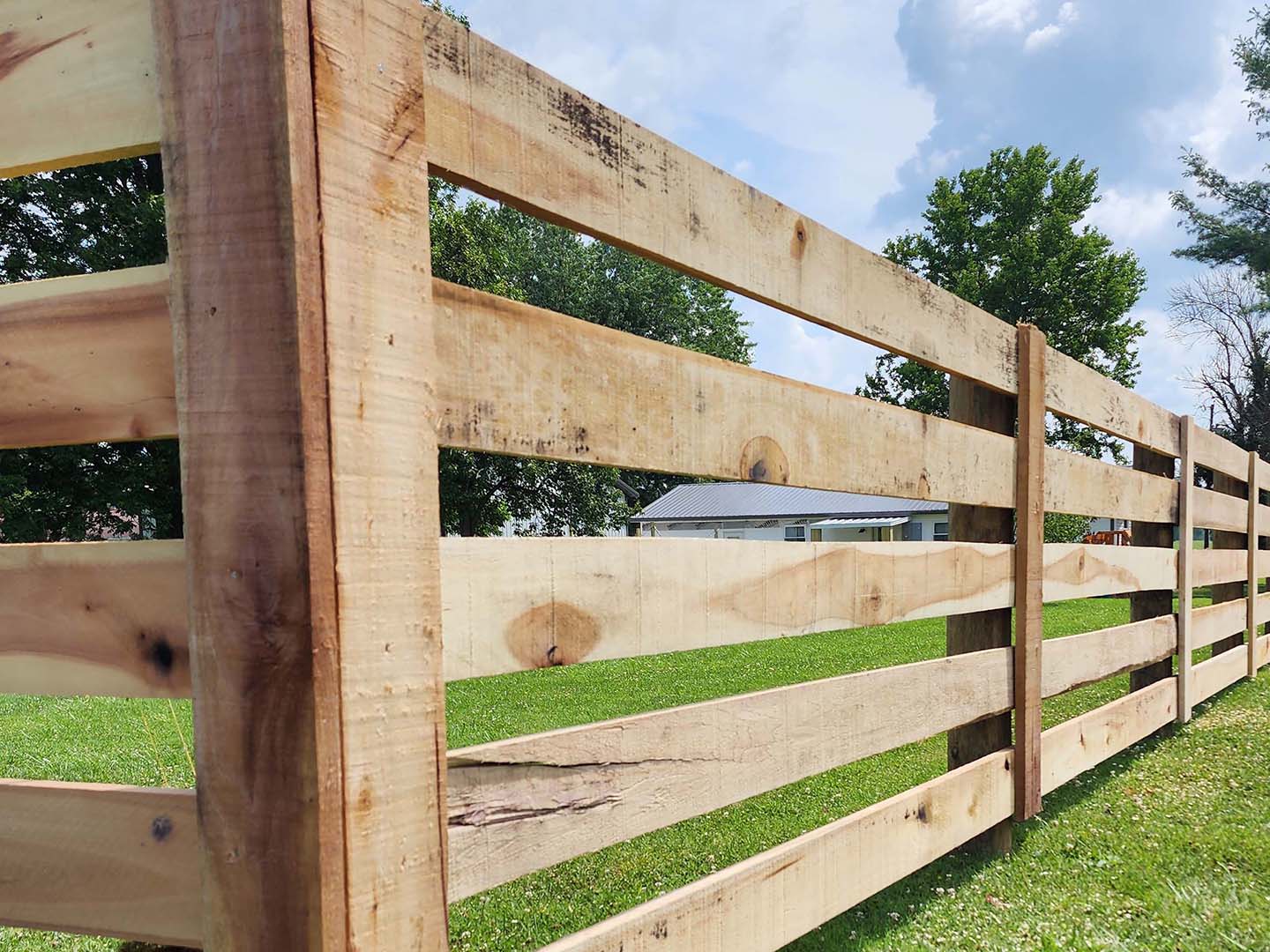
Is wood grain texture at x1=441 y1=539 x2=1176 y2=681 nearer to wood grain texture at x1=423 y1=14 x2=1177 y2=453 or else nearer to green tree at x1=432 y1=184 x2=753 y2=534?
wood grain texture at x1=423 y1=14 x2=1177 y2=453

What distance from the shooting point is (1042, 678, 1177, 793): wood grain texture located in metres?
3.42

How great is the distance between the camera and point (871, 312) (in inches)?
94.7

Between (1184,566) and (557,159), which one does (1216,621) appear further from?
(557,159)

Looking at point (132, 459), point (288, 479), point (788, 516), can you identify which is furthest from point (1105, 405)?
point (788, 516)

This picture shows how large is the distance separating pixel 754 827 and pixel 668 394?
2.73 metres

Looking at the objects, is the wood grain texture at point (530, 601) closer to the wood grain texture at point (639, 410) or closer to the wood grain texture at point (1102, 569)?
the wood grain texture at point (639, 410)

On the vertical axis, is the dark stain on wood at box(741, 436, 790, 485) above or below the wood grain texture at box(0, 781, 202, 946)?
above

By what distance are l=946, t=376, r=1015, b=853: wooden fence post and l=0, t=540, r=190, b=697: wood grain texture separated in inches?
101

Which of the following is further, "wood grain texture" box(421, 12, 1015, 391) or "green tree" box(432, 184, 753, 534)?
"green tree" box(432, 184, 753, 534)

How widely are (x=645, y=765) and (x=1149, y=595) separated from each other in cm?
446

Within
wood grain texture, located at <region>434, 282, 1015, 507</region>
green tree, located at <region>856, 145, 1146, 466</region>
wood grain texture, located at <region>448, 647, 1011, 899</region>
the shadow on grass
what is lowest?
the shadow on grass

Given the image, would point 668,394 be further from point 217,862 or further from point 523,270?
point 523,270

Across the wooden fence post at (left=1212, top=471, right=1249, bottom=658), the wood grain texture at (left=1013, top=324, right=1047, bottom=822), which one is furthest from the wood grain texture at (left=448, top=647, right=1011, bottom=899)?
the wooden fence post at (left=1212, top=471, right=1249, bottom=658)

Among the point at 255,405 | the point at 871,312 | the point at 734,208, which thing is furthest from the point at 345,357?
the point at 871,312
